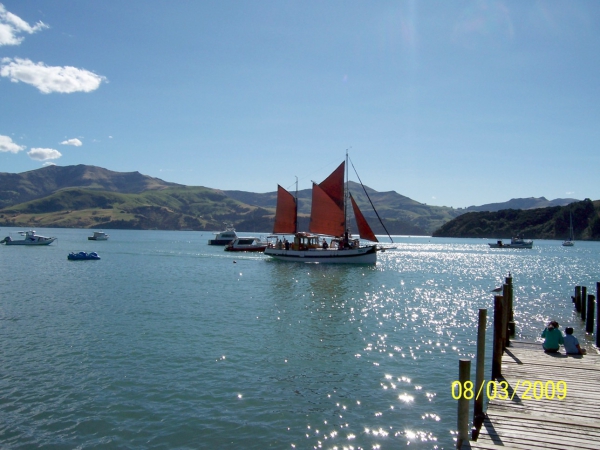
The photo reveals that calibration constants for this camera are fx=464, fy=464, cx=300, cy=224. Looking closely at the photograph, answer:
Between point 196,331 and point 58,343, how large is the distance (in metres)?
6.70

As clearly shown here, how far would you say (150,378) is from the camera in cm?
1761

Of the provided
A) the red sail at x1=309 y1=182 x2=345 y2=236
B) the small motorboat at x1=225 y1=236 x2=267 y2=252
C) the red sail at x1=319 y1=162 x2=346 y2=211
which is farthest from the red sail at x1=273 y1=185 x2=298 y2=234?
the small motorboat at x1=225 y1=236 x2=267 y2=252

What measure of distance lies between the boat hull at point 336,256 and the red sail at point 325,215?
129 inches

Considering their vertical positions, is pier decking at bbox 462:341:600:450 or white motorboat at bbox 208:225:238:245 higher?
white motorboat at bbox 208:225:238:245


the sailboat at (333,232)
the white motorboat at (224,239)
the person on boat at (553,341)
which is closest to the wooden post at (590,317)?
the person on boat at (553,341)

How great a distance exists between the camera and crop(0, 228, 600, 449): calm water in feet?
44.2

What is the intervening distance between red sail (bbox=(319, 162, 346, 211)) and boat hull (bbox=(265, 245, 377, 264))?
733cm

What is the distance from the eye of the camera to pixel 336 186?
243 feet

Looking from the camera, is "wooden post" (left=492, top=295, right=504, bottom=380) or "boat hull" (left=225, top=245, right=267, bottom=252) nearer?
"wooden post" (left=492, top=295, right=504, bottom=380)

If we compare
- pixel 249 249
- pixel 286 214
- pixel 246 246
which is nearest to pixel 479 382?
pixel 286 214

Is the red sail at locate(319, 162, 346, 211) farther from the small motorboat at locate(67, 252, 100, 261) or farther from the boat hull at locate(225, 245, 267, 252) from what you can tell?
the small motorboat at locate(67, 252, 100, 261)

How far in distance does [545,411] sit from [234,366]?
459 inches

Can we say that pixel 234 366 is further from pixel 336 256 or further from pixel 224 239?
pixel 224 239

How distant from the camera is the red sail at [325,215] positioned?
7388cm
